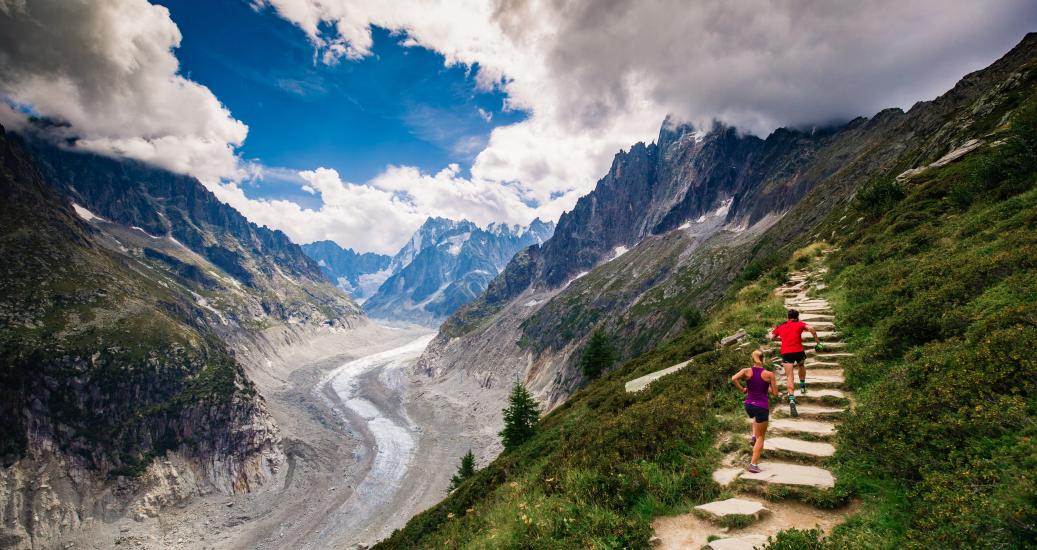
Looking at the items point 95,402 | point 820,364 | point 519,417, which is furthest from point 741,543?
point 95,402

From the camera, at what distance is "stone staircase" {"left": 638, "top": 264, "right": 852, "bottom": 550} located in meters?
7.87

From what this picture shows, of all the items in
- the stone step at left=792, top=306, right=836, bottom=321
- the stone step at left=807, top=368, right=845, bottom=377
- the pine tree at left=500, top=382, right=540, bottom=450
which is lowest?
the pine tree at left=500, top=382, right=540, bottom=450

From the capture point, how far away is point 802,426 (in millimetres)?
11414

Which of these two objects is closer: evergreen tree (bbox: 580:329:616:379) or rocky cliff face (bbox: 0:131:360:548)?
evergreen tree (bbox: 580:329:616:379)

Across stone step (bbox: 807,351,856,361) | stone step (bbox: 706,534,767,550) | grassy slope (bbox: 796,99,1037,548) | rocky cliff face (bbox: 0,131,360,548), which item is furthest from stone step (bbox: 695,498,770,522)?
rocky cliff face (bbox: 0,131,360,548)

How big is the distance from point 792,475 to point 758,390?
2.09 m

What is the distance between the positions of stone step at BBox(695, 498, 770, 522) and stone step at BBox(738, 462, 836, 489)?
826mm

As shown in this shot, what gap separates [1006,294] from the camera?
12227mm

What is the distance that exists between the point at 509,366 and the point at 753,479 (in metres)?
188

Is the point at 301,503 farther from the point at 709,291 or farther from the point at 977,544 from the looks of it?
the point at 977,544

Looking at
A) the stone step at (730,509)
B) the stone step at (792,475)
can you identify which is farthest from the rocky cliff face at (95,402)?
the stone step at (792,475)

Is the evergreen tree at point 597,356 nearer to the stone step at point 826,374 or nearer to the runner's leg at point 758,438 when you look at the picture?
the stone step at point 826,374

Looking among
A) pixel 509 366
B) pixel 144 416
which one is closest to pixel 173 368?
pixel 144 416

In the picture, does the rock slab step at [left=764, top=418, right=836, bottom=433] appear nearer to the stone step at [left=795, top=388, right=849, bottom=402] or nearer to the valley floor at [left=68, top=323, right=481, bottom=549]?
the stone step at [left=795, top=388, right=849, bottom=402]
